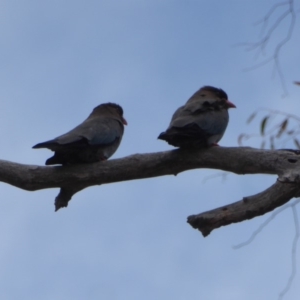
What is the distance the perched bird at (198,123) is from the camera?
6.03 meters

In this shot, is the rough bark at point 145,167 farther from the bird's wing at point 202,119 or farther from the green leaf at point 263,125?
the green leaf at point 263,125

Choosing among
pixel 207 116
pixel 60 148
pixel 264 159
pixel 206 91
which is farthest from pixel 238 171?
pixel 206 91

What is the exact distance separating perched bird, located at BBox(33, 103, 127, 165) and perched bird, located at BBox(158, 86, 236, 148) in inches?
22.3

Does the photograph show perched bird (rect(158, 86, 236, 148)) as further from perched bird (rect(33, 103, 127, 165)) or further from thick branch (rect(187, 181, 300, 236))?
thick branch (rect(187, 181, 300, 236))

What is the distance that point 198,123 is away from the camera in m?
6.29

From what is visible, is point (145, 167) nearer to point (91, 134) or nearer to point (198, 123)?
point (198, 123)

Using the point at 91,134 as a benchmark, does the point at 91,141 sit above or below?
below

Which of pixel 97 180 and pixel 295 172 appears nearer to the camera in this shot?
pixel 295 172

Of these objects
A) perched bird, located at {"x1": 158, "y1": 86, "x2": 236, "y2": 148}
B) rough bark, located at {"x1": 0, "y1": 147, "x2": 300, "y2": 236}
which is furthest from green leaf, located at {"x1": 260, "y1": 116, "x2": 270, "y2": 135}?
rough bark, located at {"x1": 0, "y1": 147, "x2": 300, "y2": 236}

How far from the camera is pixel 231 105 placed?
7.41 metres

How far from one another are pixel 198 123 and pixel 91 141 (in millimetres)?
811

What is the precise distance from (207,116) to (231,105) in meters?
0.92

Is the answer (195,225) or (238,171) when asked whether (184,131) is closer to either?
(238,171)

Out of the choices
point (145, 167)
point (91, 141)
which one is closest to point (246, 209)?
point (145, 167)
